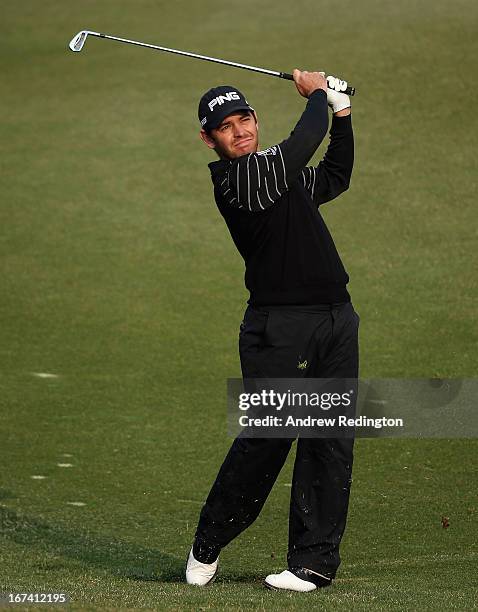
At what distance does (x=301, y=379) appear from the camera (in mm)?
4461

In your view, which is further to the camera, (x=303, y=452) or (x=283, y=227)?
(x=303, y=452)

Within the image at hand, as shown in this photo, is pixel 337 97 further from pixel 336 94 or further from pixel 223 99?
pixel 223 99

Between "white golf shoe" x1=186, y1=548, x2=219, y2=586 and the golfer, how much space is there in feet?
0.26

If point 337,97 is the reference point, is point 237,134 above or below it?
below

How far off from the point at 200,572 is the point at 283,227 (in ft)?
4.17

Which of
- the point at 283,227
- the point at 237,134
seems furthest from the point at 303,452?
the point at 237,134

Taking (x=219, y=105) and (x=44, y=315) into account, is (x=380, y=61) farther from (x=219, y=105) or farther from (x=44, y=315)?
(x=219, y=105)

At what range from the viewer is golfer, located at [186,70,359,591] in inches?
174

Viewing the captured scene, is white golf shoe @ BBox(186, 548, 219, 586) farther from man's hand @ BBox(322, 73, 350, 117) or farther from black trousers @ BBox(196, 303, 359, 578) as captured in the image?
man's hand @ BBox(322, 73, 350, 117)

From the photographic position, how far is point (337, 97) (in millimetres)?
4723

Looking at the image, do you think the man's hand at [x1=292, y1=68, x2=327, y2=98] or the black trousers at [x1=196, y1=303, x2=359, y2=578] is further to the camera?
the man's hand at [x1=292, y1=68, x2=327, y2=98]

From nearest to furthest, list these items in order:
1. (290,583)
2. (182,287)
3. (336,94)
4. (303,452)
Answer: (290,583), (303,452), (336,94), (182,287)
